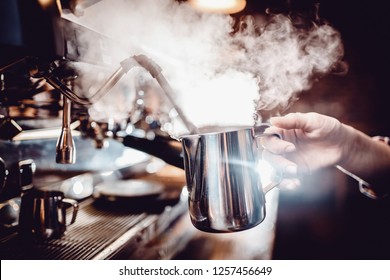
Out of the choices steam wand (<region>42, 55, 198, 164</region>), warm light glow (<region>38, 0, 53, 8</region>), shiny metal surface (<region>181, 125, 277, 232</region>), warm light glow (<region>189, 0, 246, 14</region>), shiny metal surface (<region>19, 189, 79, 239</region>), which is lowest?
shiny metal surface (<region>19, 189, 79, 239</region>)

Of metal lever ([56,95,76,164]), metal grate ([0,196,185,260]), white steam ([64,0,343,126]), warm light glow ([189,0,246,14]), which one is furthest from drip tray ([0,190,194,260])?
warm light glow ([189,0,246,14])

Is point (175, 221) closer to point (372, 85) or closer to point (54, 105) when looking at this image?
point (54, 105)

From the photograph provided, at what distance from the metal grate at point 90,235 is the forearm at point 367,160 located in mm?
Answer: 690

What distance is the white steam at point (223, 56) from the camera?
105 cm

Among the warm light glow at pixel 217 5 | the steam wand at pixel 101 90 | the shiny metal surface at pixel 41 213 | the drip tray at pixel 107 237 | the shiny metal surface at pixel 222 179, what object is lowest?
the drip tray at pixel 107 237

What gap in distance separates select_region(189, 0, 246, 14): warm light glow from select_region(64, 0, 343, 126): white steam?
42 millimetres

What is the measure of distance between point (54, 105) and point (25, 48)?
0.70 meters

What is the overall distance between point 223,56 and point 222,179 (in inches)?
32.1

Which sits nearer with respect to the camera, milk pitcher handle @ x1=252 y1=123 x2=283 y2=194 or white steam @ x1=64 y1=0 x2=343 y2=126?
milk pitcher handle @ x1=252 y1=123 x2=283 y2=194

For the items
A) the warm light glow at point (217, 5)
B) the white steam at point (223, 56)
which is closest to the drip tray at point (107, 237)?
the white steam at point (223, 56)

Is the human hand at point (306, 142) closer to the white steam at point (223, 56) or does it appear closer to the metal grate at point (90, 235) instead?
the white steam at point (223, 56)

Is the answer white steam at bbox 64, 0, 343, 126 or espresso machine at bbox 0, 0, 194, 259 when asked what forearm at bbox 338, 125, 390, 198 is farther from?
espresso machine at bbox 0, 0, 194, 259

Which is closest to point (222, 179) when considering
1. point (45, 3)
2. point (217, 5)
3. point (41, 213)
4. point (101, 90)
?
point (101, 90)

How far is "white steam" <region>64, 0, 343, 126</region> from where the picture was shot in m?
1.05
